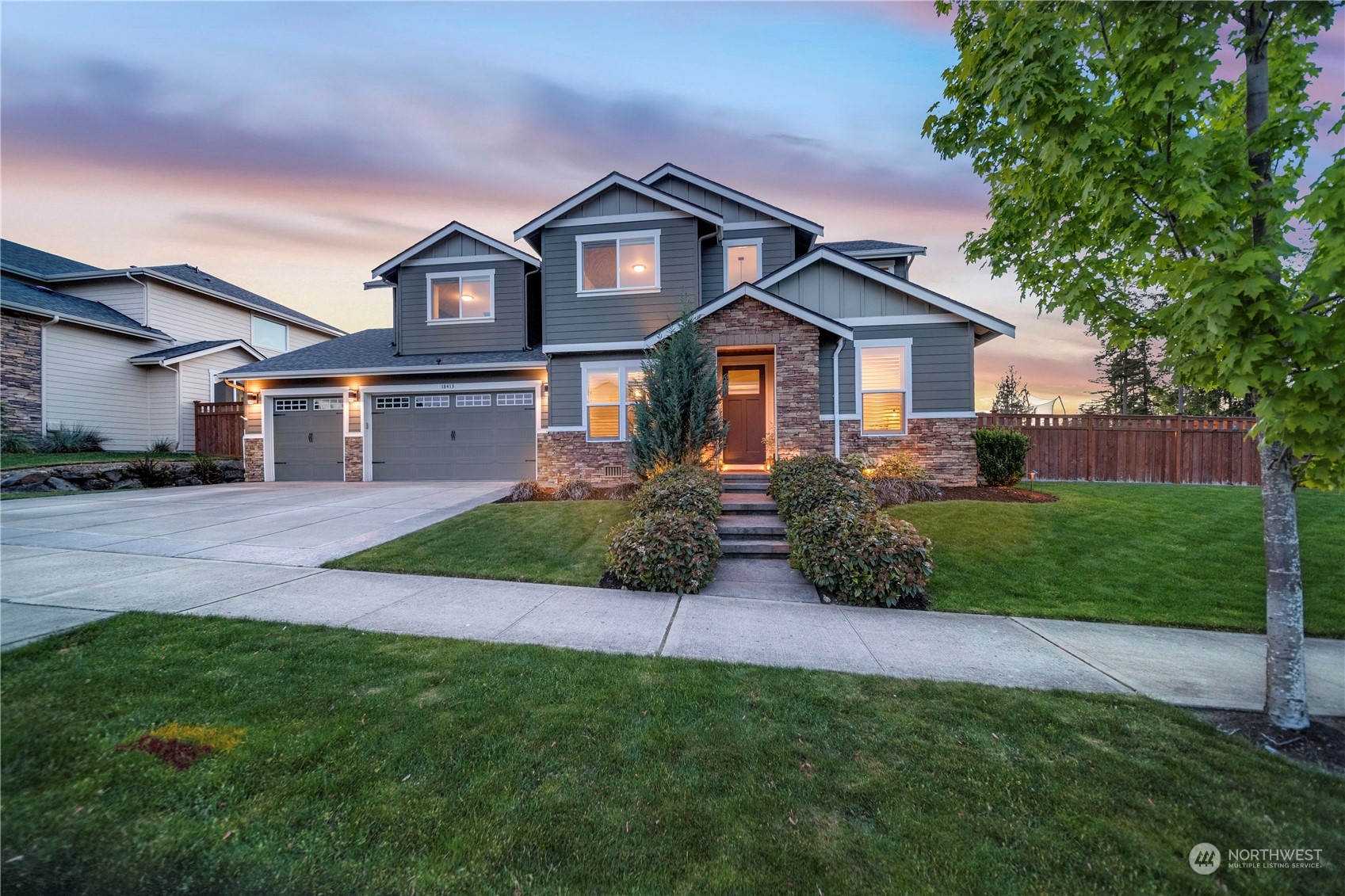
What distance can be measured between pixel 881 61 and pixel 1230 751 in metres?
9.85

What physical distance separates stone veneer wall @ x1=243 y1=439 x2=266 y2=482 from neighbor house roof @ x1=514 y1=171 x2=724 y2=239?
35.2ft

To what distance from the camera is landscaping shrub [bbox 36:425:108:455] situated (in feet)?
46.6

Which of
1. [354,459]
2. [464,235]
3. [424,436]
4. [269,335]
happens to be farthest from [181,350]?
[464,235]

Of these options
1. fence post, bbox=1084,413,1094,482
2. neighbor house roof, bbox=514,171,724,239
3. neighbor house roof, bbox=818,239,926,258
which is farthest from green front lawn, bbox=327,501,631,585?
fence post, bbox=1084,413,1094,482

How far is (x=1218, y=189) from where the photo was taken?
2.85 metres

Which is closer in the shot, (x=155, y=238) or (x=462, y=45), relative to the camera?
(x=462, y=45)

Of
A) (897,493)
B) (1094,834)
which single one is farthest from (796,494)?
(1094,834)

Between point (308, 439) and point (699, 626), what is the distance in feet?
49.2

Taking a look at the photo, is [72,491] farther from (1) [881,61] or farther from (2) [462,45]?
(1) [881,61]

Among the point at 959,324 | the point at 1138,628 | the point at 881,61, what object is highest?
the point at 881,61

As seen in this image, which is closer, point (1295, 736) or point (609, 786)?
point (609, 786)

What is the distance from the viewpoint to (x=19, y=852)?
177cm

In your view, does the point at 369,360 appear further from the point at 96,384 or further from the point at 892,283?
the point at 892,283

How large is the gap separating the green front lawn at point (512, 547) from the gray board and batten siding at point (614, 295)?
16.3ft
